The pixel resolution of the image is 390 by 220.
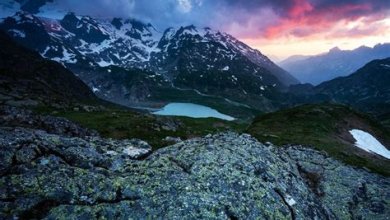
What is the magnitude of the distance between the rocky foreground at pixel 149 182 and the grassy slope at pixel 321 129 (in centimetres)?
3604

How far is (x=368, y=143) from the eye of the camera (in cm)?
7675

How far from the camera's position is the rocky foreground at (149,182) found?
17.1 metres

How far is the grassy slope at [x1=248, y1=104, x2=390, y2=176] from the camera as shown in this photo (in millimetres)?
59875

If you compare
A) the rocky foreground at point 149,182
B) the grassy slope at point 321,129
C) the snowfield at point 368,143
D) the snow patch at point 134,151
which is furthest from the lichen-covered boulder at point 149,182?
the snowfield at point 368,143

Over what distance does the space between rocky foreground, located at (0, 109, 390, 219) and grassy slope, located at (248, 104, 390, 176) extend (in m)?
36.0

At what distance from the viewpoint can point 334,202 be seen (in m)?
28.6

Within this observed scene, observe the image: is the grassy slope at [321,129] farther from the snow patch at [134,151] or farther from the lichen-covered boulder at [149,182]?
the snow patch at [134,151]

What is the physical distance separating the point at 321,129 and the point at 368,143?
10.4 meters

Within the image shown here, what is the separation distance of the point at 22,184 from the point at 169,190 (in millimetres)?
7355

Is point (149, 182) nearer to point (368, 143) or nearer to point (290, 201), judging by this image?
point (290, 201)

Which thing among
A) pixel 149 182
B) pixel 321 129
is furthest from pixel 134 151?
pixel 321 129

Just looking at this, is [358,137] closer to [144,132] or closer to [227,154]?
[144,132]

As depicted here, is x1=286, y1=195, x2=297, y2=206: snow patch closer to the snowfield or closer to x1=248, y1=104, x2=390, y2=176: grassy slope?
x1=248, y1=104, x2=390, y2=176: grassy slope

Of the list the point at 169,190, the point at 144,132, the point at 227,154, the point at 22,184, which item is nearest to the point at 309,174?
the point at 227,154
